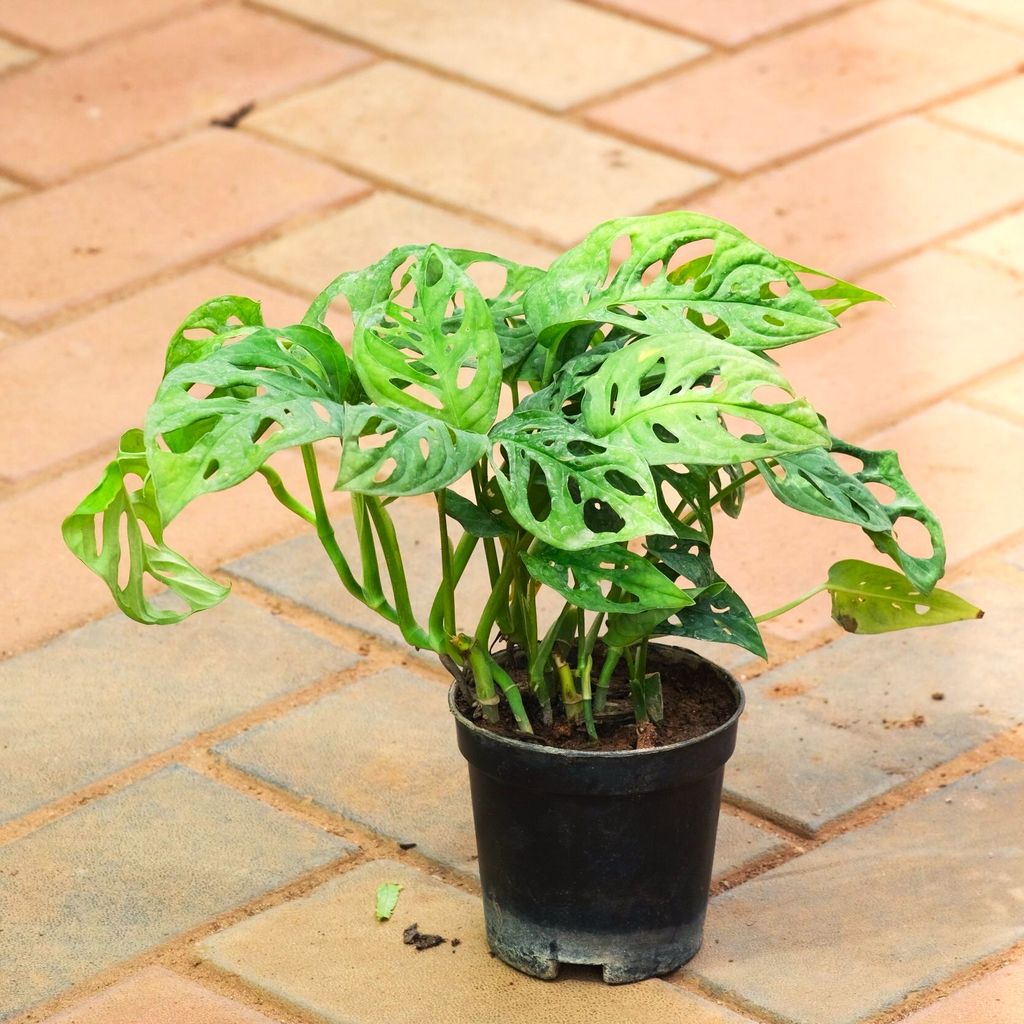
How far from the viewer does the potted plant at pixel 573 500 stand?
5.41 ft

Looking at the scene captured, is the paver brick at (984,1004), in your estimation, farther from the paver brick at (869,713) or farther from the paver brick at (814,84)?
the paver brick at (814,84)

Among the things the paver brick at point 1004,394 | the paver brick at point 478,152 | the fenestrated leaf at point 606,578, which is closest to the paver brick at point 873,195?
the paver brick at point 478,152

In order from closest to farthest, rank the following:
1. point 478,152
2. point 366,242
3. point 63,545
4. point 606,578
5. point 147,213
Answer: point 606,578, point 63,545, point 366,242, point 147,213, point 478,152

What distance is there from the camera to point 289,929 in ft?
6.76

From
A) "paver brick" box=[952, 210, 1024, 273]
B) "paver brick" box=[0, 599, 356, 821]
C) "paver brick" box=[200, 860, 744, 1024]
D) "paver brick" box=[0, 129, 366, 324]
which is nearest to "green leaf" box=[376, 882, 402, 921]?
"paver brick" box=[200, 860, 744, 1024]

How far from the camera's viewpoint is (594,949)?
1.93 m

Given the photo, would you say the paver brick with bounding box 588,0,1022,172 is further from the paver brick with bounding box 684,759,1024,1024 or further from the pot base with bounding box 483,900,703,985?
the pot base with bounding box 483,900,703,985

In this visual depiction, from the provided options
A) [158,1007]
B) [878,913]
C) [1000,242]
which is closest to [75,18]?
[1000,242]

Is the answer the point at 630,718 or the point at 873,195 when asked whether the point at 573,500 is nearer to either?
the point at 630,718

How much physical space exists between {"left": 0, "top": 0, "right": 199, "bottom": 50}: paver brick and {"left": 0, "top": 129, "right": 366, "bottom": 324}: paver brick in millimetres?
570

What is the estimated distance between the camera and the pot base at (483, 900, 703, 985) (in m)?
1.93

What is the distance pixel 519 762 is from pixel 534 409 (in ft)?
1.09

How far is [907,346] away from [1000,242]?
416 millimetres

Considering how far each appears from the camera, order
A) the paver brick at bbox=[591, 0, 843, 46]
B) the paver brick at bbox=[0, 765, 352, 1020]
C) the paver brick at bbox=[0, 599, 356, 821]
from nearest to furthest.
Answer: the paver brick at bbox=[0, 765, 352, 1020] < the paver brick at bbox=[0, 599, 356, 821] < the paver brick at bbox=[591, 0, 843, 46]
